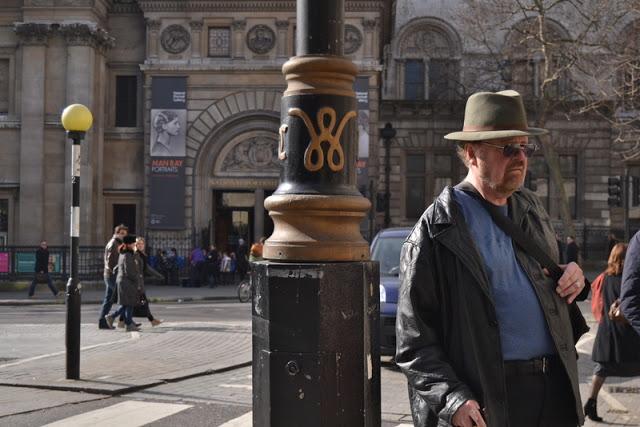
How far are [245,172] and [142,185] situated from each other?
4535 mm

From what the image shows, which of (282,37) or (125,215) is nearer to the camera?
(282,37)

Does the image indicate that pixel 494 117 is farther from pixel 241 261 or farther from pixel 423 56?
pixel 423 56

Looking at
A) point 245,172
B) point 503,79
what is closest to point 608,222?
point 503,79

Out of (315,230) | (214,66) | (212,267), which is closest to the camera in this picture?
(315,230)

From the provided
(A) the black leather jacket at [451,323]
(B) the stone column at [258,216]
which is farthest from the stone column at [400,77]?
(A) the black leather jacket at [451,323]

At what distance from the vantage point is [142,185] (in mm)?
34438

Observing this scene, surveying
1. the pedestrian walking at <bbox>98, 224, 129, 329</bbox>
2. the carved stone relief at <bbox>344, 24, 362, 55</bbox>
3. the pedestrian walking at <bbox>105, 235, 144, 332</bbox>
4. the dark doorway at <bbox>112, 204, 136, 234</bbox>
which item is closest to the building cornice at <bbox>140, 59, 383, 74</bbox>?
the carved stone relief at <bbox>344, 24, 362, 55</bbox>

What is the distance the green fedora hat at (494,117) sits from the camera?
350 cm

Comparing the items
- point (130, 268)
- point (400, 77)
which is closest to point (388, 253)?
point (130, 268)

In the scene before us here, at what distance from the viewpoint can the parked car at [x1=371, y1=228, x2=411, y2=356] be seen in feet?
36.1

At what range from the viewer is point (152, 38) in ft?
111

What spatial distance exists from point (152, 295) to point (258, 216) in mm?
8346

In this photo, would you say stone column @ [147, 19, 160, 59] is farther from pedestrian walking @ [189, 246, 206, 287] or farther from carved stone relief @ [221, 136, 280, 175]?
pedestrian walking @ [189, 246, 206, 287]

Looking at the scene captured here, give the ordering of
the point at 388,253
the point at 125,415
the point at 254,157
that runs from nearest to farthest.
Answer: the point at 125,415
the point at 388,253
the point at 254,157
